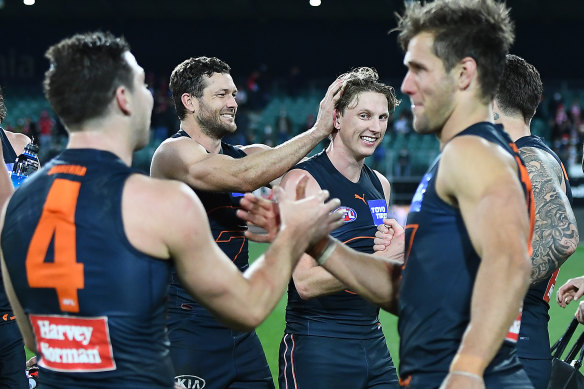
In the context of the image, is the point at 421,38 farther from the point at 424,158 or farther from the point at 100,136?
the point at 424,158

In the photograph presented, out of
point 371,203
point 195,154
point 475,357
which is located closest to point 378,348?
point 371,203

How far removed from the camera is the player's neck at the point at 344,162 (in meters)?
4.92

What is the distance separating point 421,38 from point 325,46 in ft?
93.9

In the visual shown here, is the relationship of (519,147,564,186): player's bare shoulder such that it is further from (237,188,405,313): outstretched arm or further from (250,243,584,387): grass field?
(250,243,584,387): grass field

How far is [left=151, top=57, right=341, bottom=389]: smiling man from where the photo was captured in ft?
15.6

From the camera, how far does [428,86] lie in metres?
2.86

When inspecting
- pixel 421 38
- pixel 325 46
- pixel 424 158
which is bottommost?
pixel 424 158

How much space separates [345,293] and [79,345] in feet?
7.25

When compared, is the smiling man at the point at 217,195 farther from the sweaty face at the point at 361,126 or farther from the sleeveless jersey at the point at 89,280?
the sleeveless jersey at the point at 89,280

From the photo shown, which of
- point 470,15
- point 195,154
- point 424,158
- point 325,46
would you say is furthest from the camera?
point 325,46

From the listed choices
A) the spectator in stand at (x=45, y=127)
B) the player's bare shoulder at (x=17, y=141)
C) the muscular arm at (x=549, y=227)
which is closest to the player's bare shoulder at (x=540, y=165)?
the muscular arm at (x=549, y=227)

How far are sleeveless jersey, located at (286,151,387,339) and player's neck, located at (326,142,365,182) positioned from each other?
40mm

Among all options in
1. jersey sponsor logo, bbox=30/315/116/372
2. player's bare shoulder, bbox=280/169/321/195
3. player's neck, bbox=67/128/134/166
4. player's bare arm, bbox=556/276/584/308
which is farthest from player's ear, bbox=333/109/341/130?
jersey sponsor logo, bbox=30/315/116/372

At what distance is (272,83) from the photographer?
2867 centimetres
